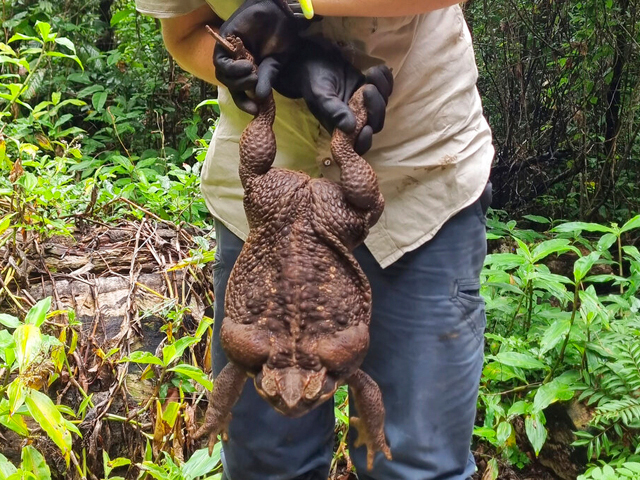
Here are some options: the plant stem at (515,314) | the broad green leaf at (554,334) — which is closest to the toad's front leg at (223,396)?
the broad green leaf at (554,334)

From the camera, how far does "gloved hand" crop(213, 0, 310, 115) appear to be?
1125 mm

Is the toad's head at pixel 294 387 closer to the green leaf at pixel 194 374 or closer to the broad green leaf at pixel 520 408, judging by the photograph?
the green leaf at pixel 194 374

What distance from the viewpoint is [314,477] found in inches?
67.5

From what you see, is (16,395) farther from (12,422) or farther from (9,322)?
(9,322)

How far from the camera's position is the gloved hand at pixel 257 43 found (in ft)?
3.69

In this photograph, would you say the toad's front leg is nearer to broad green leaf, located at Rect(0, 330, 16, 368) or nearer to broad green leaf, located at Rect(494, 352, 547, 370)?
broad green leaf, located at Rect(0, 330, 16, 368)

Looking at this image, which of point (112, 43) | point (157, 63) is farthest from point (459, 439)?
point (112, 43)

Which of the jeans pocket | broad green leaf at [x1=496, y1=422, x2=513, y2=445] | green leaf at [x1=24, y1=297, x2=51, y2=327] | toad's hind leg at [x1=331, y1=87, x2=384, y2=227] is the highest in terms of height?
toad's hind leg at [x1=331, y1=87, x2=384, y2=227]

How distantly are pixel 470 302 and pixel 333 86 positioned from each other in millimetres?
644

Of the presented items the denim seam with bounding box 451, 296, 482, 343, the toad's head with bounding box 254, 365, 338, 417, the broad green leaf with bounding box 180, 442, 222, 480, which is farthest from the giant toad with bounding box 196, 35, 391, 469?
the broad green leaf with bounding box 180, 442, 222, 480

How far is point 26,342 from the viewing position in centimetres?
171

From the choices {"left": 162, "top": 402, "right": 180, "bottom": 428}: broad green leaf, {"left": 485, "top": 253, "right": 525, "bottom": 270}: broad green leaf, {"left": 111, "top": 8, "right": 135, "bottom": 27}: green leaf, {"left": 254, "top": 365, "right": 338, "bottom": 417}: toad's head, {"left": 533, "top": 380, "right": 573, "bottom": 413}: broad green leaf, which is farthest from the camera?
{"left": 111, "top": 8, "right": 135, "bottom": 27}: green leaf

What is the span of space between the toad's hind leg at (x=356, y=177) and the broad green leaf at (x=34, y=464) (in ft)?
4.40

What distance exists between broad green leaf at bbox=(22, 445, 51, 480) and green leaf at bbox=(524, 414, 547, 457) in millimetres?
1618
